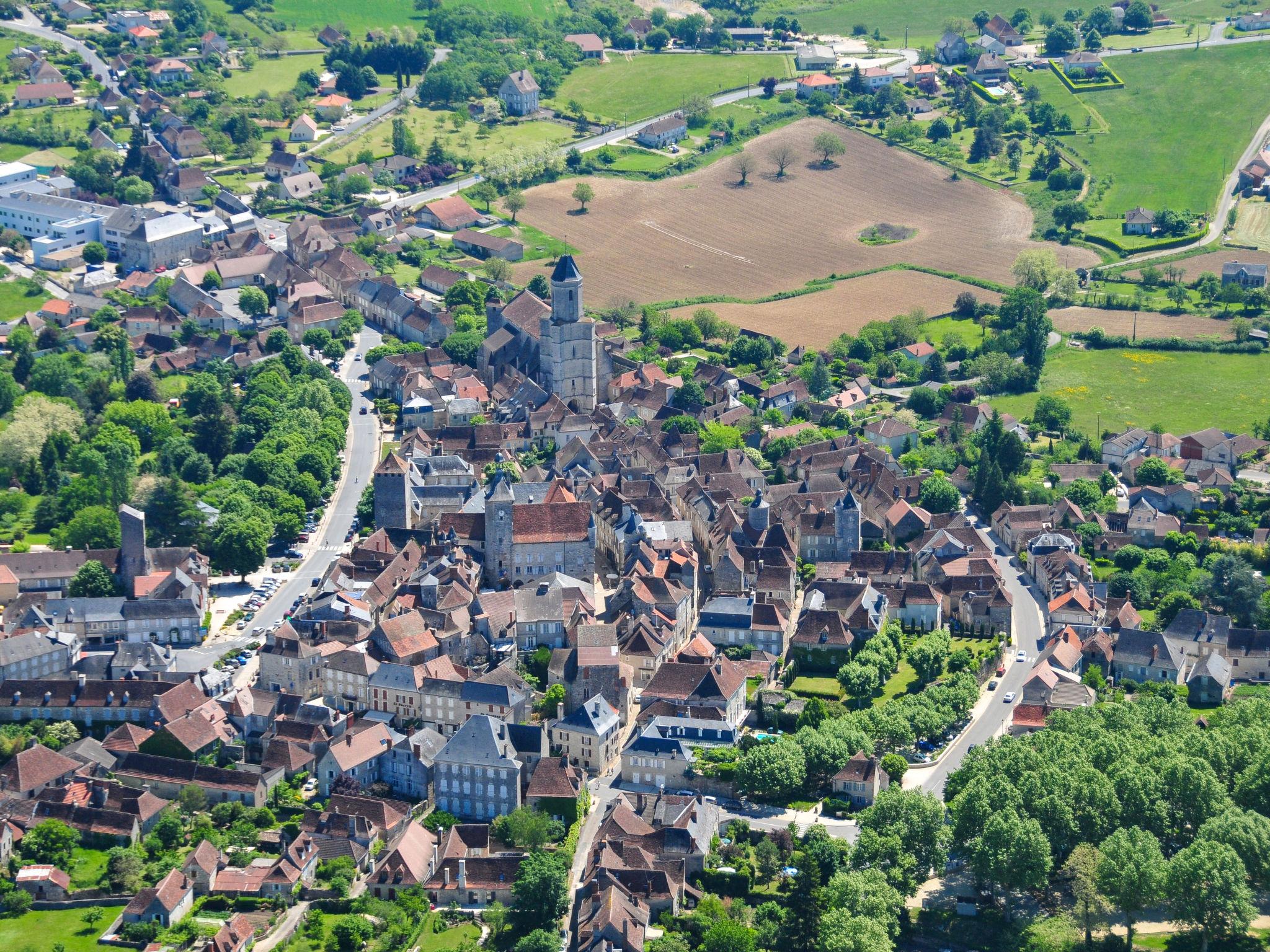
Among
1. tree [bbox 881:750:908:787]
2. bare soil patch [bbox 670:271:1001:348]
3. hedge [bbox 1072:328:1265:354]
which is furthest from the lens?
bare soil patch [bbox 670:271:1001:348]

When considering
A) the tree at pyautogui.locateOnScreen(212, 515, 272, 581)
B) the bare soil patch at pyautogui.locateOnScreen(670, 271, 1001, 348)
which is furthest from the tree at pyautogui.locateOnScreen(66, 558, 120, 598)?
the bare soil patch at pyautogui.locateOnScreen(670, 271, 1001, 348)

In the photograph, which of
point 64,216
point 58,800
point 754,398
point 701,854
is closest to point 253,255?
point 64,216

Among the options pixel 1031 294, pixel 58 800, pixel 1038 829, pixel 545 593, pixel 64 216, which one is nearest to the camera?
pixel 1038 829

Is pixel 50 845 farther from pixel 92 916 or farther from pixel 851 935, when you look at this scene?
pixel 851 935

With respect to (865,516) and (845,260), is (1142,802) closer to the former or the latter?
(865,516)

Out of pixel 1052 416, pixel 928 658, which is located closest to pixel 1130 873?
pixel 928 658

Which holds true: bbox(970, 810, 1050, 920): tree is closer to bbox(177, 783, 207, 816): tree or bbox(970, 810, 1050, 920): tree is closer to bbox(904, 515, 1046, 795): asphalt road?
bbox(904, 515, 1046, 795): asphalt road

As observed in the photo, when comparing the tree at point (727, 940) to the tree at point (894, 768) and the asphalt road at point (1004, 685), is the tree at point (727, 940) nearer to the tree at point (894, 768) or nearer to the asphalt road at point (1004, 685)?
the tree at point (894, 768)

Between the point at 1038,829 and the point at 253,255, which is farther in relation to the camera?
the point at 253,255
